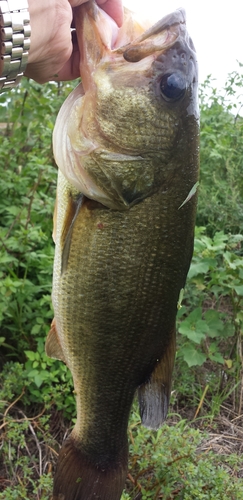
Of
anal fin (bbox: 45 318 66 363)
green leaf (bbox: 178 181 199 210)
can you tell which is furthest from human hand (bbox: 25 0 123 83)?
anal fin (bbox: 45 318 66 363)

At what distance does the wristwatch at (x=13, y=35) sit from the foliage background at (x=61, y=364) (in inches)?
51.6

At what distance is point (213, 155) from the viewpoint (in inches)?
152

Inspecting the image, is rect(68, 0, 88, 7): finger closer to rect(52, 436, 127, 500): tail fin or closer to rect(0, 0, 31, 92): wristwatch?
rect(0, 0, 31, 92): wristwatch

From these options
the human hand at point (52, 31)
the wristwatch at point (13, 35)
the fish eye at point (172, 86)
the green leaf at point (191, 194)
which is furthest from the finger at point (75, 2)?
the green leaf at point (191, 194)

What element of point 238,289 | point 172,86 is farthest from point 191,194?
point 238,289

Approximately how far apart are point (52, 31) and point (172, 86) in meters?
0.39

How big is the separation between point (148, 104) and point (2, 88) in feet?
1.47

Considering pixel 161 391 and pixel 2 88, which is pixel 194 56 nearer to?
pixel 2 88

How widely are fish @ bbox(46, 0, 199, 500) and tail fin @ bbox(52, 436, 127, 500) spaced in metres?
0.27

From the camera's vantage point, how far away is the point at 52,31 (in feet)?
4.94

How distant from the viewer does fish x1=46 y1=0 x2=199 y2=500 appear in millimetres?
1552

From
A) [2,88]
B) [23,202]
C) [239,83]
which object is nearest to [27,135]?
[23,202]

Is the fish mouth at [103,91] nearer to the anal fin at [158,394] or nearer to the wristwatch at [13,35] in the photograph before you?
the wristwatch at [13,35]

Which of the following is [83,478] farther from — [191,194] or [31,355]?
[191,194]
